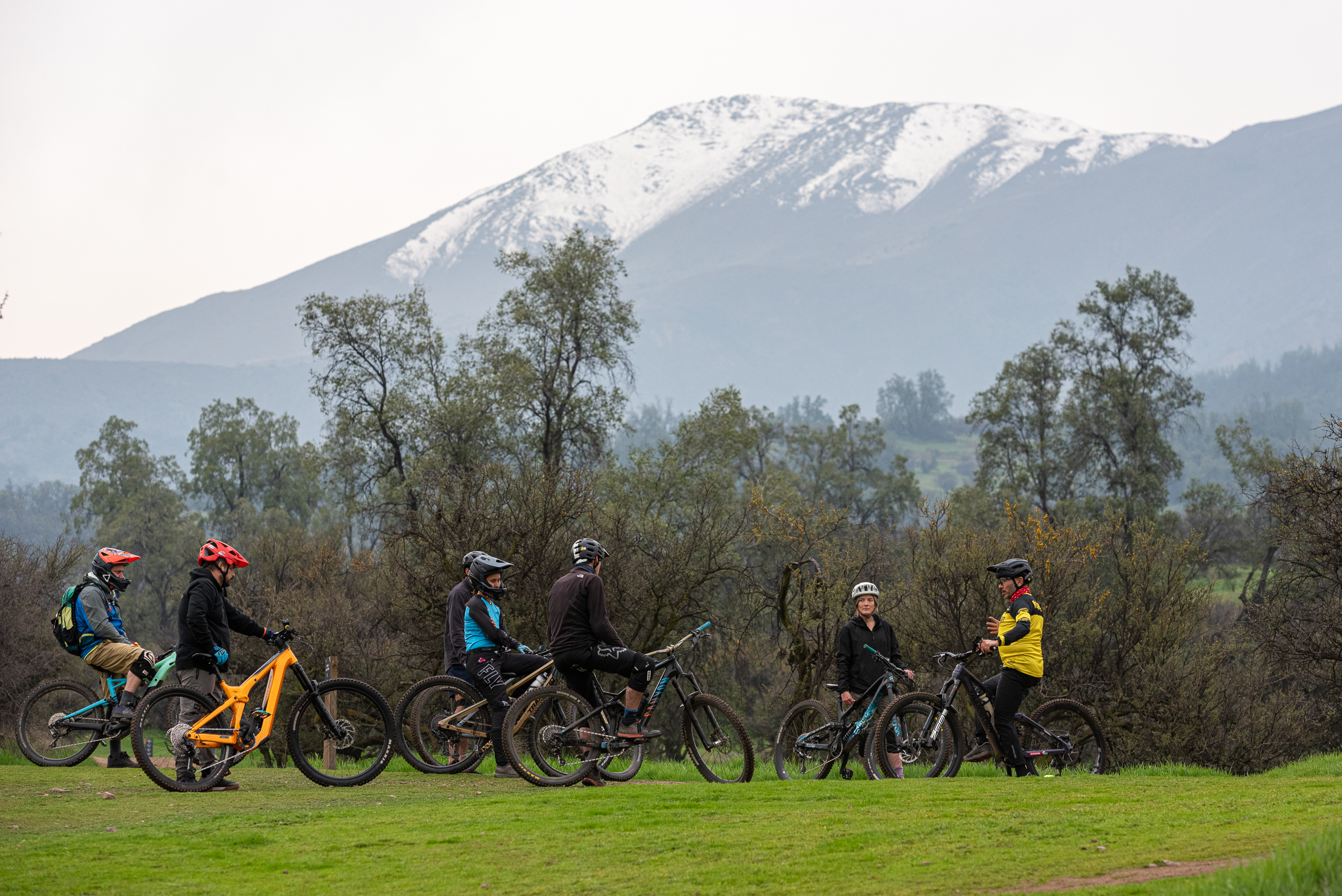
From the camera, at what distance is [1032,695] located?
85.8ft

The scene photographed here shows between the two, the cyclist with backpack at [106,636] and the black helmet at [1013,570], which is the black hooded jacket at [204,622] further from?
the black helmet at [1013,570]

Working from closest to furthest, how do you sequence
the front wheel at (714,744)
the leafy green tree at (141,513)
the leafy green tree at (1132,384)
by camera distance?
the front wheel at (714,744) → the leafy green tree at (1132,384) → the leafy green tree at (141,513)

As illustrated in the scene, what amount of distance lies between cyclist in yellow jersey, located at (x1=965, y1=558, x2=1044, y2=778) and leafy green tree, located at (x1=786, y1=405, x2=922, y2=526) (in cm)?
7077

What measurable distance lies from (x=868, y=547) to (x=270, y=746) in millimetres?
19296

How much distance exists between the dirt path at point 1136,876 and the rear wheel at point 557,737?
16.6ft

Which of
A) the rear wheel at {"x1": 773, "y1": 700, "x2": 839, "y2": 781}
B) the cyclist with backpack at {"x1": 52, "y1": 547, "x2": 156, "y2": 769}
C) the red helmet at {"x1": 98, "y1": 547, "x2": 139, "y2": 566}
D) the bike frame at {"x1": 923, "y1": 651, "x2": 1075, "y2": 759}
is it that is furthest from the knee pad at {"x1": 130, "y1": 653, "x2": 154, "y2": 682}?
the bike frame at {"x1": 923, "y1": 651, "x2": 1075, "y2": 759}

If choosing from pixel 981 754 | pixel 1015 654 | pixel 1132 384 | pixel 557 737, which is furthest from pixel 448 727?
pixel 1132 384

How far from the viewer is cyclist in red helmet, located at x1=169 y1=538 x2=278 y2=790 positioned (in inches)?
431

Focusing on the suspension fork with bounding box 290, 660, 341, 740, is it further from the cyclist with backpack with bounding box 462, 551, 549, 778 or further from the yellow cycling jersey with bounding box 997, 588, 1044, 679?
the yellow cycling jersey with bounding box 997, 588, 1044, 679

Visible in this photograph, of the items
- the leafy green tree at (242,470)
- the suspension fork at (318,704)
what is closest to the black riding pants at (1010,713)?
the suspension fork at (318,704)

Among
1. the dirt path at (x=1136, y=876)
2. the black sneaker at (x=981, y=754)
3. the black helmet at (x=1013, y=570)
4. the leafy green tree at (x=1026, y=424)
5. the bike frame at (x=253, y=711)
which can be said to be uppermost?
the leafy green tree at (x=1026, y=424)

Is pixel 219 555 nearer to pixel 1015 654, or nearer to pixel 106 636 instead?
pixel 106 636

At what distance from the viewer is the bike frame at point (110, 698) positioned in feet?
41.6

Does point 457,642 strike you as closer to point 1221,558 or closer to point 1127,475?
point 1127,475
